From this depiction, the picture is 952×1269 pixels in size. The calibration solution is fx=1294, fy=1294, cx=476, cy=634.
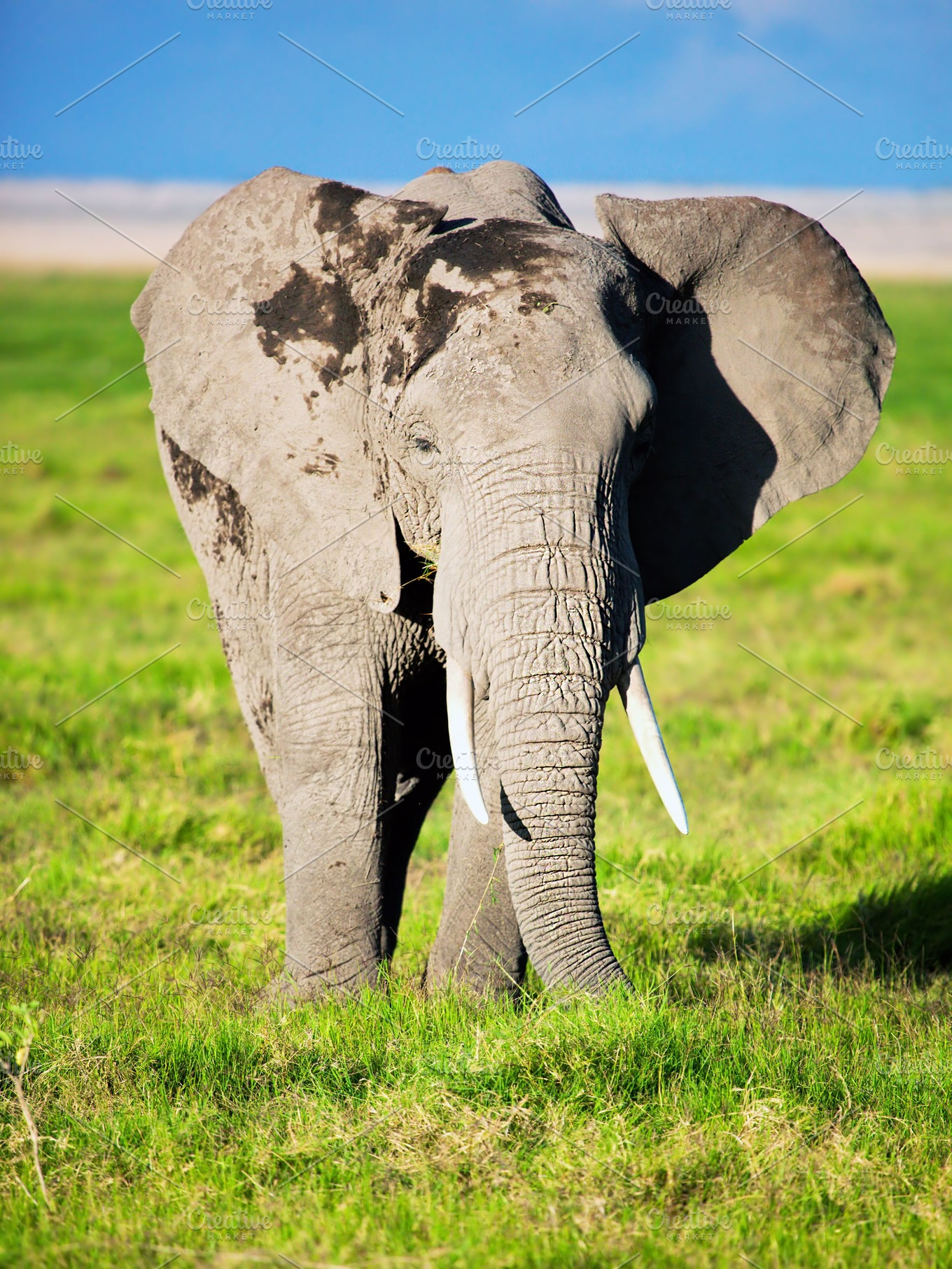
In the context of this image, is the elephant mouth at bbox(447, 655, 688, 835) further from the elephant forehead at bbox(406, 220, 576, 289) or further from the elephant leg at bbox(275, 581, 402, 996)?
the elephant forehead at bbox(406, 220, 576, 289)

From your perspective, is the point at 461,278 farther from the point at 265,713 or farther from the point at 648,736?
the point at 265,713

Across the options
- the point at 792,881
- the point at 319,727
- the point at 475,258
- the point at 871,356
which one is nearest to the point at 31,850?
the point at 319,727

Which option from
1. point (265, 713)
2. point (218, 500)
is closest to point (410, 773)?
point (265, 713)

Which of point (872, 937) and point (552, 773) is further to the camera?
point (872, 937)

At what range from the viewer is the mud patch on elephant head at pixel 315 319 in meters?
4.19

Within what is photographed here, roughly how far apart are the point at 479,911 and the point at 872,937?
1.99 m

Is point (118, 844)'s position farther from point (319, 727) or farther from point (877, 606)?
point (877, 606)

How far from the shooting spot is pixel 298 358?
4246 millimetres

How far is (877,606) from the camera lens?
14.7 metres

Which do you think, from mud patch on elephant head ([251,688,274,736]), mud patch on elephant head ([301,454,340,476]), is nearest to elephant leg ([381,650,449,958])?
mud patch on elephant head ([251,688,274,736])

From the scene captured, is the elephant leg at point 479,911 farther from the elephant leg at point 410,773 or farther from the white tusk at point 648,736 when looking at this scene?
the white tusk at point 648,736

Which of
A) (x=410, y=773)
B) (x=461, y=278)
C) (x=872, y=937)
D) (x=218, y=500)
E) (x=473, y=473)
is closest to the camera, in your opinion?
(x=473, y=473)

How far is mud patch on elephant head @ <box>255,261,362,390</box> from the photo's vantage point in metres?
4.19

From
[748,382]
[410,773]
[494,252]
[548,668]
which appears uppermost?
[494,252]
